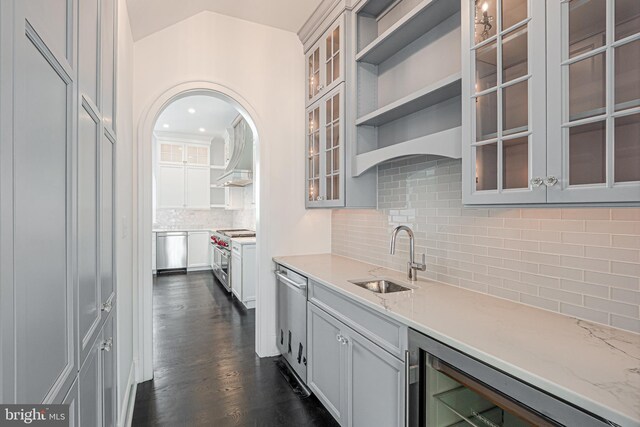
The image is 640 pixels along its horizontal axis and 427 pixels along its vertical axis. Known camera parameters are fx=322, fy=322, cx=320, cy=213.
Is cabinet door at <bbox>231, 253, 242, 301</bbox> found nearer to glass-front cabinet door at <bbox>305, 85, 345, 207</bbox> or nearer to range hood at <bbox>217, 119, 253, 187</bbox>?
range hood at <bbox>217, 119, 253, 187</bbox>

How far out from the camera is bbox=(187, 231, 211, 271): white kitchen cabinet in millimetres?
7152

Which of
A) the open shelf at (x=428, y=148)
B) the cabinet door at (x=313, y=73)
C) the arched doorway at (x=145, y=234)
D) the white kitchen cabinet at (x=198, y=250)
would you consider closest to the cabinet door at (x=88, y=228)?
the arched doorway at (x=145, y=234)

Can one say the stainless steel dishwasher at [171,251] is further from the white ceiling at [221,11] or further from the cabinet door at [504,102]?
the cabinet door at [504,102]

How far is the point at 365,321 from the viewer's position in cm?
170

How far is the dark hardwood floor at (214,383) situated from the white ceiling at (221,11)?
278cm

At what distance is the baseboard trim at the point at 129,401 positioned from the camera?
1.98 m

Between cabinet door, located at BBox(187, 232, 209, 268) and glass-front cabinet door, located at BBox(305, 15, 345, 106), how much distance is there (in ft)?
16.8

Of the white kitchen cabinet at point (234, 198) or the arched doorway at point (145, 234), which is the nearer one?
the arched doorway at point (145, 234)

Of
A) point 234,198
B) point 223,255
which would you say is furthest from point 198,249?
point 223,255

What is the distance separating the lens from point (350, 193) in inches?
98.1

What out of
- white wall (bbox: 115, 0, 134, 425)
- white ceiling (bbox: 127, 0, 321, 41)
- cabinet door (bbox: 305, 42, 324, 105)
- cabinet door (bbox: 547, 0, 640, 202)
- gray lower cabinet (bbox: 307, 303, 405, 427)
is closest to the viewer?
cabinet door (bbox: 547, 0, 640, 202)

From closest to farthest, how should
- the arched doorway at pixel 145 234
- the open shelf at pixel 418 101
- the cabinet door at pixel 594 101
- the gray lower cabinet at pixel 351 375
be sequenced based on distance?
the cabinet door at pixel 594 101
the gray lower cabinet at pixel 351 375
the open shelf at pixel 418 101
the arched doorway at pixel 145 234

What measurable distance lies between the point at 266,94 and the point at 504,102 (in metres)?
2.32

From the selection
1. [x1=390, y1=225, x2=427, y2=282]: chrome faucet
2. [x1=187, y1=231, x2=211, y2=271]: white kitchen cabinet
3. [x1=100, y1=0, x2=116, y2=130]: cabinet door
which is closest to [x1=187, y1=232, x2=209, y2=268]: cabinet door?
[x1=187, y1=231, x2=211, y2=271]: white kitchen cabinet
